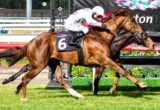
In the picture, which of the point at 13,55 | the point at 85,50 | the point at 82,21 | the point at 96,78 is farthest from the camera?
the point at 96,78

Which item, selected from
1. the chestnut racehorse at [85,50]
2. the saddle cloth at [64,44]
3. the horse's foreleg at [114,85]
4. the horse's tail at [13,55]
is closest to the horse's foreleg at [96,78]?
the horse's foreleg at [114,85]

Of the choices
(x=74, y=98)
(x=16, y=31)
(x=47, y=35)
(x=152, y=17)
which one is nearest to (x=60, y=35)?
(x=47, y=35)

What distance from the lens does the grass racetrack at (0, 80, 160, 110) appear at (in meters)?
10.3

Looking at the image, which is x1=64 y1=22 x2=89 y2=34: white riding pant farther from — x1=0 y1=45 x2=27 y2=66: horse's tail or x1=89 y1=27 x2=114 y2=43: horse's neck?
x1=0 y1=45 x2=27 y2=66: horse's tail

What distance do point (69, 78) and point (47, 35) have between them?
103 inches

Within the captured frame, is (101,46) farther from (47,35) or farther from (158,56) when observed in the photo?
(158,56)

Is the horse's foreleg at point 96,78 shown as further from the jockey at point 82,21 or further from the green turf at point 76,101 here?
the jockey at point 82,21

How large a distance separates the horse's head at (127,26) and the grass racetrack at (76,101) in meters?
1.29

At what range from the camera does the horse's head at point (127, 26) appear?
11953 millimetres

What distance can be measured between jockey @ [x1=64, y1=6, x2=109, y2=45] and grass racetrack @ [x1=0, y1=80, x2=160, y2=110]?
4.54 ft

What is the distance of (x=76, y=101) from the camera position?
36.8 feet

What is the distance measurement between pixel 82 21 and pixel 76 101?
194 centimetres

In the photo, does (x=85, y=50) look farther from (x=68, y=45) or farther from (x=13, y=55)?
(x=13, y=55)

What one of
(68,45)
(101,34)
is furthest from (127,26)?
(68,45)
